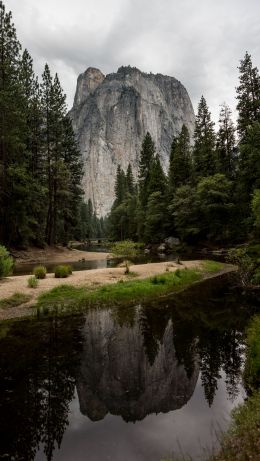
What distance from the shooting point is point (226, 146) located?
5047cm

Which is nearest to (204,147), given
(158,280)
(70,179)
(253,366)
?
(70,179)

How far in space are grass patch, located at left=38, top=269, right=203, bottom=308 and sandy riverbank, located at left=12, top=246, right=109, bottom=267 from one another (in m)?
17.2

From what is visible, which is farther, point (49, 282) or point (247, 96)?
point (247, 96)

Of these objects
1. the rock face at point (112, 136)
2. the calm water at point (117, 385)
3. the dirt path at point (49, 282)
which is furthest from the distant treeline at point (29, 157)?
the rock face at point (112, 136)

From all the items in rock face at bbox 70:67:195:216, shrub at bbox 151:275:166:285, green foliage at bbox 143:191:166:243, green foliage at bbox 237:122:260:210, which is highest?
rock face at bbox 70:67:195:216

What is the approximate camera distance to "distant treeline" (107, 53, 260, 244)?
39906 millimetres

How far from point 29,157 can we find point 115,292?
102 ft

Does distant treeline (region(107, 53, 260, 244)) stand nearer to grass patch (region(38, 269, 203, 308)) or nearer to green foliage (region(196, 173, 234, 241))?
green foliage (region(196, 173, 234, 241))

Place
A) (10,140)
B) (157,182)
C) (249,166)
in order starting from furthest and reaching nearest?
(157,182) < (249,166) < (10,140)

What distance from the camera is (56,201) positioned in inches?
1889

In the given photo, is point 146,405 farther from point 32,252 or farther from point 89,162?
point 89,162

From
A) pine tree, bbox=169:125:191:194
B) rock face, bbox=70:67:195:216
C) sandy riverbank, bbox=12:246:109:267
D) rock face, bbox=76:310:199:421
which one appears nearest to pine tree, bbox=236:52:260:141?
pine tree, bbox=169:125:191:194

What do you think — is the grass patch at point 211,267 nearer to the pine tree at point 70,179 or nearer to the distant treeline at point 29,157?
the distant treeline at point 29,157

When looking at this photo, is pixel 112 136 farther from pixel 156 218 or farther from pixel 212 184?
pixel 212 184
